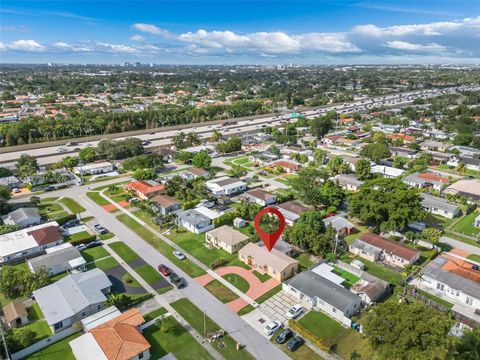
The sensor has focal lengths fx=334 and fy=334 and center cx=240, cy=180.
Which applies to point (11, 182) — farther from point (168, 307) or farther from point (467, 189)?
point (467, 189)

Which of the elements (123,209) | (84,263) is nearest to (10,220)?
(123,209)

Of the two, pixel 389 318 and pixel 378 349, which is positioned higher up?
pixel 389 318

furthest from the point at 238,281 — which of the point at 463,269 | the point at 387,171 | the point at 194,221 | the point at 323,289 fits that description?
the point at 387,171

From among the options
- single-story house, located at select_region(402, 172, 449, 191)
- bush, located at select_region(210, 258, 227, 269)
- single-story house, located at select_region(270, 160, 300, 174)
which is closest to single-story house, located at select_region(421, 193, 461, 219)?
single-story house, located at select_region(402, 172, 449, 191)

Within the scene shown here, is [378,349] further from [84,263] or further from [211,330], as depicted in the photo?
[84,263]

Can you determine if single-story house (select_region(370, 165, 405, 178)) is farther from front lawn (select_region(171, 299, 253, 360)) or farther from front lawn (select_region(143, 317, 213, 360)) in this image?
front lawn (select_region(143, 317, 213, 360))

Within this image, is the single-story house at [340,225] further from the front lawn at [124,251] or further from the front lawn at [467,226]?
the front lawn at [124,251]

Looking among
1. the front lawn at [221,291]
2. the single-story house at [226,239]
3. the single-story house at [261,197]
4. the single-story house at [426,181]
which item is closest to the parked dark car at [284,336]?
the front lawn at [221,291]
